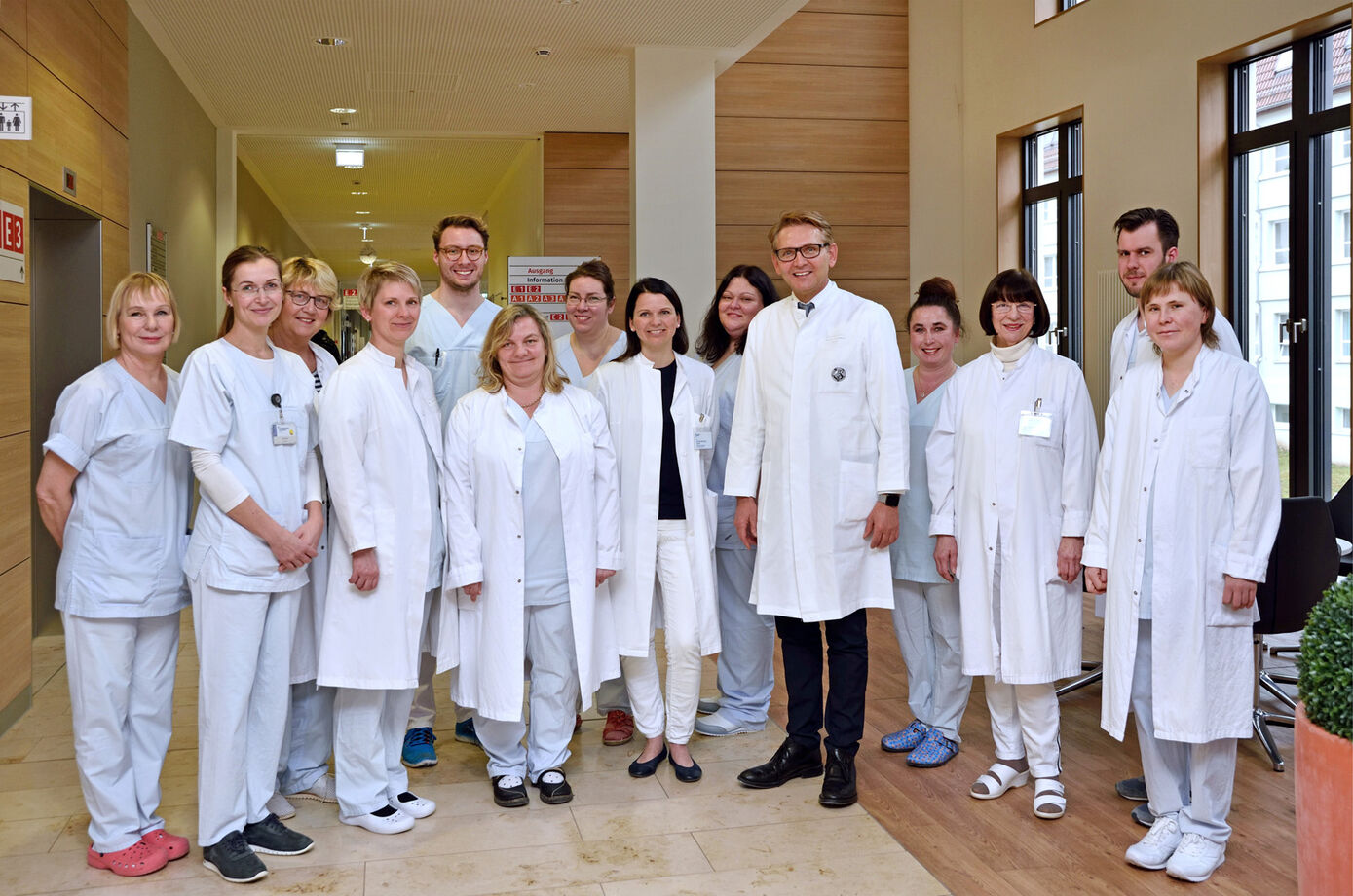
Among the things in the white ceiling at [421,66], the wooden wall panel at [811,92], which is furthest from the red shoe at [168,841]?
the wooden wall panel at [811,92]

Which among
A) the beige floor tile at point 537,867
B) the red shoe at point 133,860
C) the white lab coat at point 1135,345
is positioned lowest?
Answer: the beige floor tile at point 537,867

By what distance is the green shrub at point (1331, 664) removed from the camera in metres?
2.08

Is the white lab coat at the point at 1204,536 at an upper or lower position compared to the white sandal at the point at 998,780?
upper

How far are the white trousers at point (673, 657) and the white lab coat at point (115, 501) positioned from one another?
1.43 metres

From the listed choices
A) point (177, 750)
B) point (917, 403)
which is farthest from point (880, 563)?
point (177, 750)

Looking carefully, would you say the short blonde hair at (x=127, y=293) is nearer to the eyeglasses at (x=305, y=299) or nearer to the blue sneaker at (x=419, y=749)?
the eyeglasses at (x=305, y=299)

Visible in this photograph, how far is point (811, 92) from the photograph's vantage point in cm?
923

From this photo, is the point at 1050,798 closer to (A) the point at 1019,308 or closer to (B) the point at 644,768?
(B) the point at 644,768

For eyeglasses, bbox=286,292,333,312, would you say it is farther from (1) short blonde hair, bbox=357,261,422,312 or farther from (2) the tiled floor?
(2) the tiled floor

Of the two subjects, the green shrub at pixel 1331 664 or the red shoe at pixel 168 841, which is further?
the red shoe at pixel 168 841

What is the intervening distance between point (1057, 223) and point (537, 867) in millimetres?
6792

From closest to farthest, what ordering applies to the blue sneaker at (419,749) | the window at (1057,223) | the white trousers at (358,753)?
the white trousers at (358,753) < the blue sneaker at (419,749) < the window at (1057,223)

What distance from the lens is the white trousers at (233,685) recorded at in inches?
115

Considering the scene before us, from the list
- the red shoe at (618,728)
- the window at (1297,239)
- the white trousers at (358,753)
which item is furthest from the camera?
the window at (1297,239)
